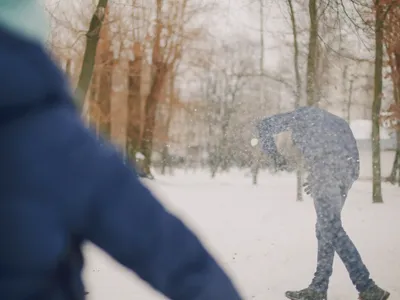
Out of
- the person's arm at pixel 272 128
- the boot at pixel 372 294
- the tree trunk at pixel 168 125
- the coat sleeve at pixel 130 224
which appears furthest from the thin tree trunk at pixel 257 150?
the coat sleeve at pixel 130 224

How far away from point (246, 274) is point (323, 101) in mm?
1251

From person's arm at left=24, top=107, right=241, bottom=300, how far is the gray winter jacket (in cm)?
198

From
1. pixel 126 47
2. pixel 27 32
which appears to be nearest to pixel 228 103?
pixel 126 47

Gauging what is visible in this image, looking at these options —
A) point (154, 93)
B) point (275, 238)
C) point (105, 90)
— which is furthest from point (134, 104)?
point (275, 238)

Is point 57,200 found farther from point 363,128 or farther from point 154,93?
point 154,93

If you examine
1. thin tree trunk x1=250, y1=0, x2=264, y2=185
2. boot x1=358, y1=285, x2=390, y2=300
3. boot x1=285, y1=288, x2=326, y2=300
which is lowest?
boot x1=285, y1=288, x2=326, y2=300

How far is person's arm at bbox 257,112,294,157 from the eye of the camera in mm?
2372

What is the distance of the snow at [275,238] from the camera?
→ 263 cm

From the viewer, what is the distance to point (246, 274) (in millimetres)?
2803

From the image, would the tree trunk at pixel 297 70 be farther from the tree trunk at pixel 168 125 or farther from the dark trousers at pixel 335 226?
the tree trunk at pixel 168 125

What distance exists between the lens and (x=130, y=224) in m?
0.36

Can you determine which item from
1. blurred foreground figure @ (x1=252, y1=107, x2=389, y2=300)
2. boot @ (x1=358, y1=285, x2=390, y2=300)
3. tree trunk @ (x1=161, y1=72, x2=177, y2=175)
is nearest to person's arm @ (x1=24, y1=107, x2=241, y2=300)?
blurred foreground figure @ (x1=252, y1=107, x2=389, y2=300)

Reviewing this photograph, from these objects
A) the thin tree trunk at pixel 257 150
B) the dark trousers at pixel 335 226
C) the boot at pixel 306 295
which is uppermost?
the thin tree trunk at pixel 257 150

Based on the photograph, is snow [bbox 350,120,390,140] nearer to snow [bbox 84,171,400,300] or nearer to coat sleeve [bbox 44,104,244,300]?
snow [bbox 84,171,400,300]
